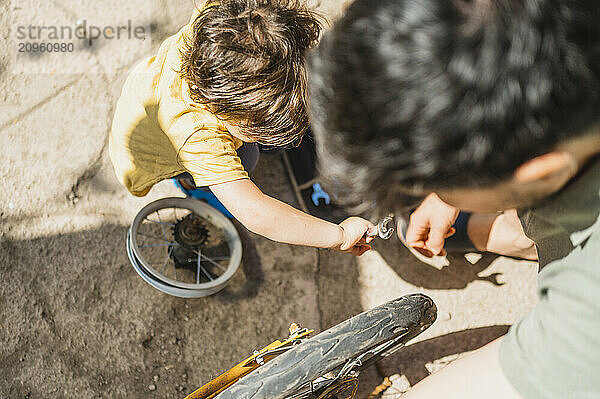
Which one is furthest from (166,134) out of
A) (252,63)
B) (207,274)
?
(207,274)

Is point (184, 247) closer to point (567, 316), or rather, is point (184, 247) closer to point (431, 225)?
point (431, 225)

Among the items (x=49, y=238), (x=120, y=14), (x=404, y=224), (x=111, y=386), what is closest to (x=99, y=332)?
(x=111, y=386)

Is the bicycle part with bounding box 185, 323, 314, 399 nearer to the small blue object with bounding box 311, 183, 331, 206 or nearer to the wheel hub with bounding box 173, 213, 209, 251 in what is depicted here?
the wheel hub with bounding box 173, 213, 209, 251

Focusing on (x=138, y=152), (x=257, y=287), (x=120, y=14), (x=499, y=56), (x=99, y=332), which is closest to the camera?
(x=499, y=56)

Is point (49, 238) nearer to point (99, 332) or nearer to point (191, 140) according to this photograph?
point (99, 332)

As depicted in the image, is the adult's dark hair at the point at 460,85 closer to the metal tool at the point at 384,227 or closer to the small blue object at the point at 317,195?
the metal tool at the point at 384,227

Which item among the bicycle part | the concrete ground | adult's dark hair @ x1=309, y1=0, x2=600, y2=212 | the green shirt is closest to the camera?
adult's dark hair @ x1=309, y1=0, x2=600, y2=212

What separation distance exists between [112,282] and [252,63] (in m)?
0.75

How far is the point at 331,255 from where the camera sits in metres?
1.61

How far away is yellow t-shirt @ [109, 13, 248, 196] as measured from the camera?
45.1 inches

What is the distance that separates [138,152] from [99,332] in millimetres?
479

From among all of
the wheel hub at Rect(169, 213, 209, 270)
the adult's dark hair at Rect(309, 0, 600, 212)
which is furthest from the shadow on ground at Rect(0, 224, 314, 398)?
the adult's dark hair at Rect(309, 0, 600, 212)

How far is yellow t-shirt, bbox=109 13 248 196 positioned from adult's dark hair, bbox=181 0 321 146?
51 millimetres

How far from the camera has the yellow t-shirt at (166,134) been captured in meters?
1.15
